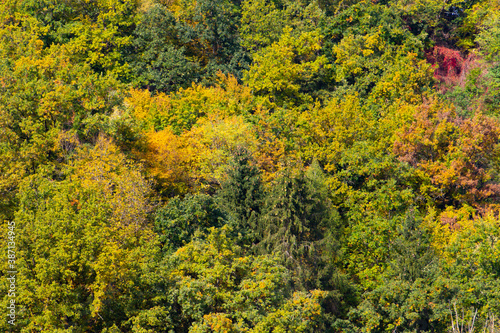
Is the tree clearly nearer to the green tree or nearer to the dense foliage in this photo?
the dense foliage

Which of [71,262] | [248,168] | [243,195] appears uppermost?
[248,168]

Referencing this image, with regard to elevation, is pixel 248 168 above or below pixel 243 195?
above

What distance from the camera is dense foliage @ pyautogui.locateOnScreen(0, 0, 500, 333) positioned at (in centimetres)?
3612

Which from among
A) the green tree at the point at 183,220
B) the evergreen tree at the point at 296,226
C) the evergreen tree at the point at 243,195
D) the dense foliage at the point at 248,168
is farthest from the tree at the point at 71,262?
the evergreen tree at the point at 296,226

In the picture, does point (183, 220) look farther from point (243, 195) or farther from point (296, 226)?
point (296, 226)

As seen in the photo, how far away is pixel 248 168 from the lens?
48281mm

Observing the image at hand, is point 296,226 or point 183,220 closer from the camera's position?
point 183,220

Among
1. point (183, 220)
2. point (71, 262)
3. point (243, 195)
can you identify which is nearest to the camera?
point (71, 262)

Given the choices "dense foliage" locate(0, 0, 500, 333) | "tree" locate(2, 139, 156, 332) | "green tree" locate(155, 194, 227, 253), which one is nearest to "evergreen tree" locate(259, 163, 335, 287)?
"dense foliage" locate(0, 0, 500, 333)

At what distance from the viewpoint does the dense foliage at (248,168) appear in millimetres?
36125

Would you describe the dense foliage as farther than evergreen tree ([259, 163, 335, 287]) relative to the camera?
No

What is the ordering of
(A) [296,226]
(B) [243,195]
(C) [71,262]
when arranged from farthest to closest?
(B) [243,195]
(A) [296,226]
(C) [71,262]

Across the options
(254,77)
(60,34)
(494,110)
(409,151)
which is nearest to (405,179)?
(409,151)

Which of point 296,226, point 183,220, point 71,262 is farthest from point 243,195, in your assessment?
point 71,262
